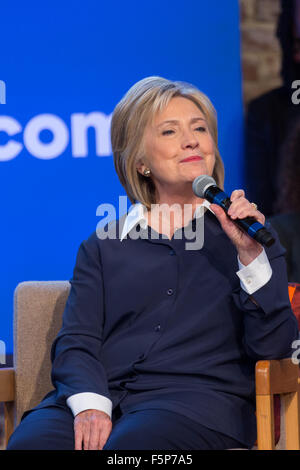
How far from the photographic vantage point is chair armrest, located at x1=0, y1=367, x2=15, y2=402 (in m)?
2.15

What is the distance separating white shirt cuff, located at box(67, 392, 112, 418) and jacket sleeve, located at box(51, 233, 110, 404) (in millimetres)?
15

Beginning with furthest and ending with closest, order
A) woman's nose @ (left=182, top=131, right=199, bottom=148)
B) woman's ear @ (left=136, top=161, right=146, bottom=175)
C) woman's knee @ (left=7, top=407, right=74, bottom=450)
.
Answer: woman's ear @ (left=136, top=161, right=146, bottom=175), woman's nose @ (left=182, top=131, right=199, bottom=148), woman's knee @ (left=7, top=407, right=74, bottom=450)

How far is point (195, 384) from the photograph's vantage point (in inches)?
71.1

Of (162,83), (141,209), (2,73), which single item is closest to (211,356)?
(141,209)

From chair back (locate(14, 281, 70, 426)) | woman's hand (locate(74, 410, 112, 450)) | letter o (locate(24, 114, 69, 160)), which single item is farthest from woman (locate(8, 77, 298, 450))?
letter o (locate(24, 114, 69, 160))

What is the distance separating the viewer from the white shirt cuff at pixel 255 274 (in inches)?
69.1

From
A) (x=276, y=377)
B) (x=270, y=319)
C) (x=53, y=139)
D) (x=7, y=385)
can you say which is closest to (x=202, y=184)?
(x=270, y=319)

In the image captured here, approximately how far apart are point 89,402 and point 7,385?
48 cm

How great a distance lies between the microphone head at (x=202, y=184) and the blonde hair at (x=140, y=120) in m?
0.28

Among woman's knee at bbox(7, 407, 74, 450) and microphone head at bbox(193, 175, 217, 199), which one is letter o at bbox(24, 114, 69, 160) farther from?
woman's knee at bbox(7, 407, 74, 450)

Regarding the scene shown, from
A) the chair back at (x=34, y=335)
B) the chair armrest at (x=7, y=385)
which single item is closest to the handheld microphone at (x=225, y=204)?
the chair back at (x=34, y=335)

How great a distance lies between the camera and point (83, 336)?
195 centimetres

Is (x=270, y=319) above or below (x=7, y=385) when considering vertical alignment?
above

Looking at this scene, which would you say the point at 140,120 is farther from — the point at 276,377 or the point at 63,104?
the point at 63,104
